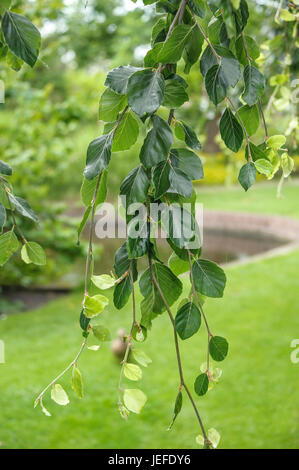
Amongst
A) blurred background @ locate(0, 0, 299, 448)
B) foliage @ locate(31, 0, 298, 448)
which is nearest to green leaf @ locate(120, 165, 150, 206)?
foliage @ locate(31, 0, 298, 448)

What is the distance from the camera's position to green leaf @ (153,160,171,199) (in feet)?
2.01

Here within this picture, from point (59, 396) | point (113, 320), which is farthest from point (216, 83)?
point (113, 320)

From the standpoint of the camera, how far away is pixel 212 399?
9.05 ft

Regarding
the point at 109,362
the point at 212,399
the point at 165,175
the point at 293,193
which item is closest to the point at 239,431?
the point at 212,399

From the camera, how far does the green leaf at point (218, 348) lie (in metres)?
0.70

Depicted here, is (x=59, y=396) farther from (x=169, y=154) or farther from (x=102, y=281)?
(x=169, y=154)

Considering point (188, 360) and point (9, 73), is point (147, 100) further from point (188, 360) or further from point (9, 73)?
point (9, 73)

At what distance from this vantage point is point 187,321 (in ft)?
2.19

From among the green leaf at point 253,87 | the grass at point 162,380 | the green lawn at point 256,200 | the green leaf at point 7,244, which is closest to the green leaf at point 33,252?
the green leaf at point 7,244

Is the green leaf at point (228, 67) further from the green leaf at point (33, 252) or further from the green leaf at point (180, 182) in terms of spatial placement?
the green leaf at point (33, 252)

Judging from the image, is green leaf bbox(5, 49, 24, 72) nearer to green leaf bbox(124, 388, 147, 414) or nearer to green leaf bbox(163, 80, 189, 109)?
green leaf bbox(163, 80, 189, 109)

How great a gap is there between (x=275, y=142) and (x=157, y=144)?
0.79ft

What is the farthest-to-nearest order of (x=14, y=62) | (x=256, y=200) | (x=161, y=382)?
1. (x=256, y=200)
2. (x=161, y=382)
3. (x=14, y=62)

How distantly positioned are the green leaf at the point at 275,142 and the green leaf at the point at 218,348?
0.30m
